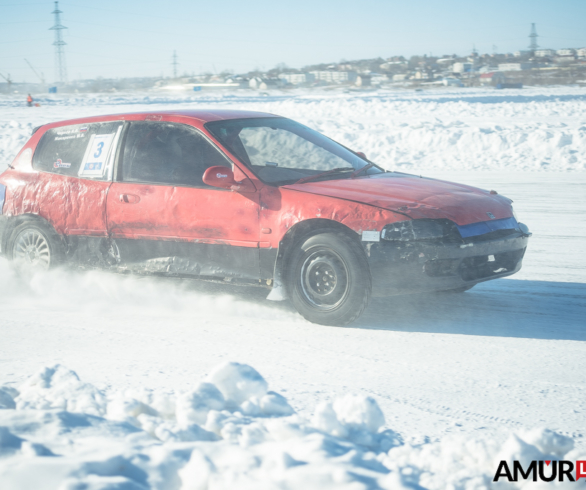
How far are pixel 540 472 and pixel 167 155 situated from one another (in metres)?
4.09

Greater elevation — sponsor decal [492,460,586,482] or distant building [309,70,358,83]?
distant building [309,70,358,83]

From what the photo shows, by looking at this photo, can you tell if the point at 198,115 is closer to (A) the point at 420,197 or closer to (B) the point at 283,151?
(B) the point at 283,151

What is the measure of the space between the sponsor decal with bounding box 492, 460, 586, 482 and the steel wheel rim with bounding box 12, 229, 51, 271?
4.83 m

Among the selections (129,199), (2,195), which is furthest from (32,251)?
(129,199)

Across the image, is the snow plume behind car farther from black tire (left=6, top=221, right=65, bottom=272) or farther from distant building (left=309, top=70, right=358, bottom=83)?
distant building (left=309, top=70, right=358, bottom=83)

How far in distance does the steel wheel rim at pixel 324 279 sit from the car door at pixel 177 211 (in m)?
0.46

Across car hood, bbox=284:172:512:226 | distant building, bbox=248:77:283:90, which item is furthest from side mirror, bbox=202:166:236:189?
distant building, bbox=248:77:283:90

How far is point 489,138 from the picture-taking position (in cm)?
1648

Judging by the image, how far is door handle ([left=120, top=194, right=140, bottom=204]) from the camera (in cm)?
572

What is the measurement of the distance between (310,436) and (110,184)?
12.3 ft

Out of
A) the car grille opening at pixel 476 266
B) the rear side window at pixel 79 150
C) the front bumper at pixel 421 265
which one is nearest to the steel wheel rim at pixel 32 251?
the rear side window at pixel 79 150

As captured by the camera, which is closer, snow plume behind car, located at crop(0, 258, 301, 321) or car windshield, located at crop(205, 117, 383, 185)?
car windshield, located at crop(205, 117, 383, 185)

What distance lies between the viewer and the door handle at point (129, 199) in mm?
5723

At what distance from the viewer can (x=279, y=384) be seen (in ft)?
12.7
